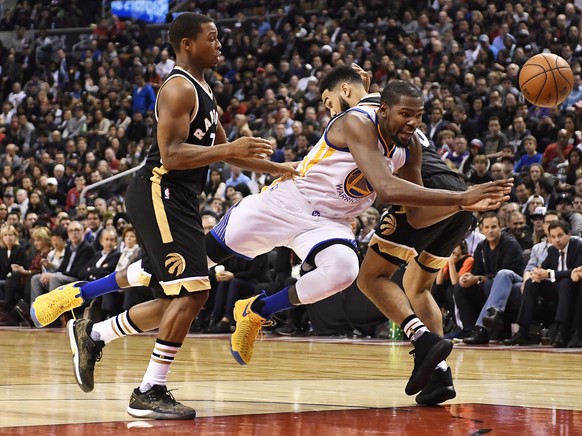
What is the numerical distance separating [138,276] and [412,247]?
4.70 ft

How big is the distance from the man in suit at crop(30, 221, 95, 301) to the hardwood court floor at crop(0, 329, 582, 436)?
11.5 ft

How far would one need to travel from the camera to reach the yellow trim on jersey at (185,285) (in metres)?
4.62

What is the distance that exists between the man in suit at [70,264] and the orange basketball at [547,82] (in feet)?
23.7

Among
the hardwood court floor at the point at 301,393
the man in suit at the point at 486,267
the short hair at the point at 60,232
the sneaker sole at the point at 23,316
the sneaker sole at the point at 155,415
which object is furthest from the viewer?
the short hair at the point at 60,232

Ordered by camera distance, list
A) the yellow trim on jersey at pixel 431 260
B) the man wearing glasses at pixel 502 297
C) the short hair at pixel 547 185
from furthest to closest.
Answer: the short hair at pixel 547 185
the man wearing glasses at pixel 502 297
the yellow trim on jersey at pixel 431 260

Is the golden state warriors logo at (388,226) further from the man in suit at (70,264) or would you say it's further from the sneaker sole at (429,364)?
the man in suit at (70,264)

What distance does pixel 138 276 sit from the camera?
5.23 meters

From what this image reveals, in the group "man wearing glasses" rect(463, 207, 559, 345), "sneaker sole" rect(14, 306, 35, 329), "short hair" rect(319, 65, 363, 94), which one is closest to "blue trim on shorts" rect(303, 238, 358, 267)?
"short hair" rect(319, 65, 363, 94)

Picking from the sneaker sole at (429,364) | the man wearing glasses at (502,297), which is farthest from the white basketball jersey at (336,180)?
the man wearing glasses at (502,297)

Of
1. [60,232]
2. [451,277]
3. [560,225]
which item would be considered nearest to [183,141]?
[560,225]

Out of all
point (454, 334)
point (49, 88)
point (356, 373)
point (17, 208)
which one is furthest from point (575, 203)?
point (49, 88)

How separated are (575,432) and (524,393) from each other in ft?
5.22

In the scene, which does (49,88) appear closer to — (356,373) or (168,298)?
(356,373)

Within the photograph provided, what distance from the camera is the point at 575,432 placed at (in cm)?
409
